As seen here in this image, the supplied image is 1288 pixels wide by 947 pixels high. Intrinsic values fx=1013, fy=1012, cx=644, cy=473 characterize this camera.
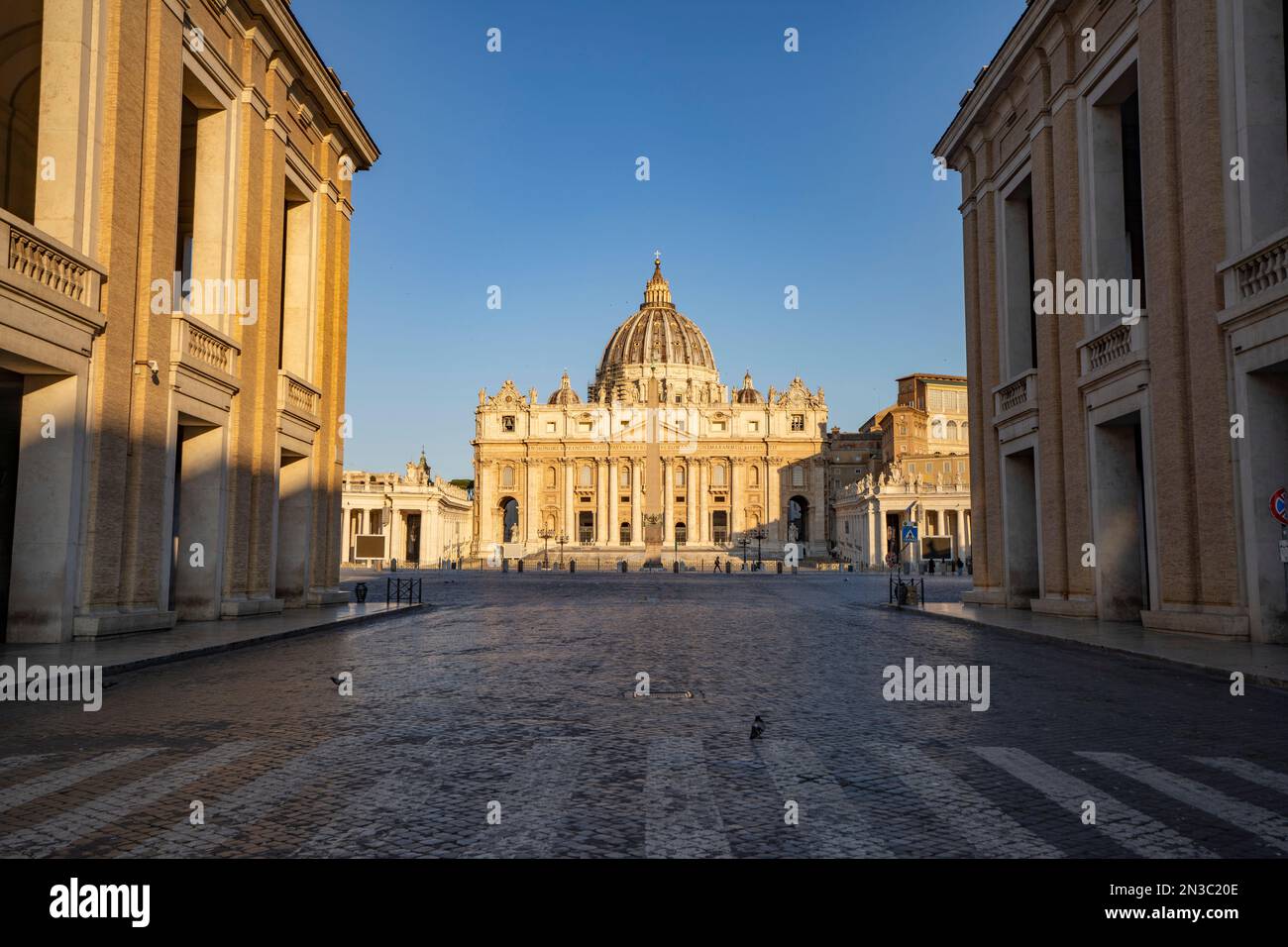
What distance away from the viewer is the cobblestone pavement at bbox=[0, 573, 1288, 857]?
4664mm

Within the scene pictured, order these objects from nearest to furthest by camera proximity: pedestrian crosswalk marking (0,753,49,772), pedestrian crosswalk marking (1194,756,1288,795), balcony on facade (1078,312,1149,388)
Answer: pedestrian crosswalk marking (1194,756,1288,795), pedestrian crosswalk marking (0,753,49,772), balcony on facade (1078,312,1149,388)

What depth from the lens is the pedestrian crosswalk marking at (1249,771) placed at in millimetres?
5848

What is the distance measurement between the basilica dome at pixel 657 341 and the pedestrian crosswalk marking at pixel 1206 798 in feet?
438

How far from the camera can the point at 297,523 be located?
22969 mm

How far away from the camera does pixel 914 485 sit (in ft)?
263

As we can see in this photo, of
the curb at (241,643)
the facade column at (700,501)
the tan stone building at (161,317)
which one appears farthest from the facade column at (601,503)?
the curb at (241,643)

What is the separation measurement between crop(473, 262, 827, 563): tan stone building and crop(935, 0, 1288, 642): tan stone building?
304 feet

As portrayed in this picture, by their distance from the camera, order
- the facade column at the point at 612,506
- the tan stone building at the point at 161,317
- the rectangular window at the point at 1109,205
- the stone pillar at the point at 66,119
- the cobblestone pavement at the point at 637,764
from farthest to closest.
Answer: the facade column at the point at 612,506 → the rectangular window at the point at 1109,205 → the stone pillar at the point at 66,119 → the tan stone building at the point at 161,317 → the cobblestone pavement at the point at 637,764

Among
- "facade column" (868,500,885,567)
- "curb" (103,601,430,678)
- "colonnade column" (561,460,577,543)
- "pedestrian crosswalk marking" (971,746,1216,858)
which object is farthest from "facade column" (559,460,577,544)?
"pedestrian crosswalk marking" (971,746,1216,858)

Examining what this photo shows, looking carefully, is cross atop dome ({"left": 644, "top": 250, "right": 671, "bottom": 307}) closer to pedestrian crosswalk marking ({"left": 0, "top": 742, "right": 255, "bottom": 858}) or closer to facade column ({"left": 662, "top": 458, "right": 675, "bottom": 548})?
facade column ({"left": 662, "top": 458, "right": 675, "bottom": 548})

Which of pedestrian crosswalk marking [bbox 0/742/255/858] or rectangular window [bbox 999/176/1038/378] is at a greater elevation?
rectangular window [bbox 999/176/1038/378]

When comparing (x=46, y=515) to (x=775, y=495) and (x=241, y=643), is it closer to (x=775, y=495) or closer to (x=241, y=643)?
(x=241, y=643)

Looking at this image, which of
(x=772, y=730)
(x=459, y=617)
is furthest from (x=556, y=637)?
(x=772, y=730)

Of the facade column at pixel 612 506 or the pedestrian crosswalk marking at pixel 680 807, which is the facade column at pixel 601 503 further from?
the pedestrian crosswalk marking at pixel 680 807
